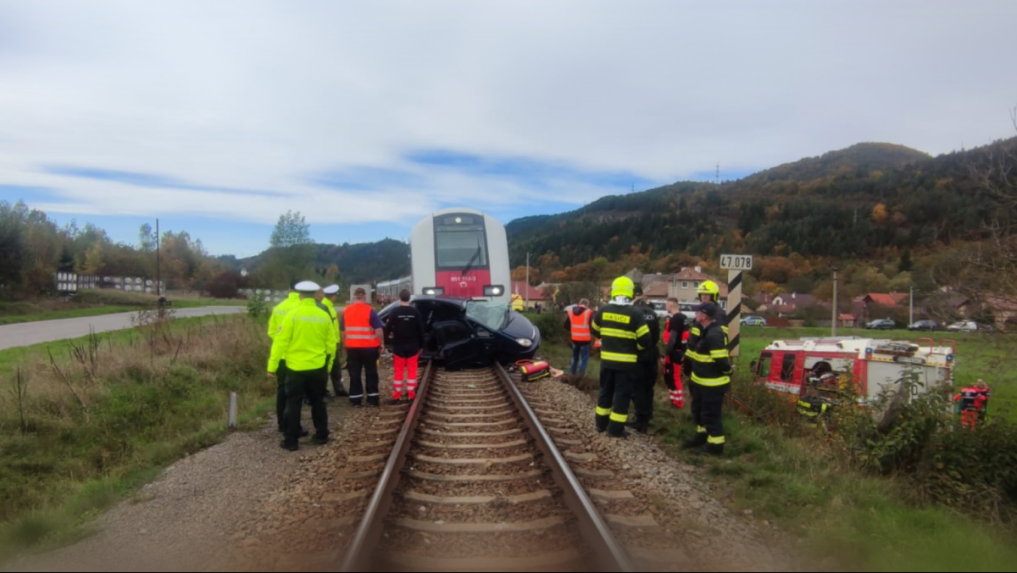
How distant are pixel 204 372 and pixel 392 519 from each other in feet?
29.9

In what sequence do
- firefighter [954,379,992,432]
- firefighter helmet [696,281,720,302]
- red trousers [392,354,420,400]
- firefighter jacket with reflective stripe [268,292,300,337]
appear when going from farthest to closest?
red trousers [392,354,420,400]
firefighter helmet [696,281,720,302]
firefighter jacket with reflective stripe [268,292,300,337]
firefighter [954,379,992,432]

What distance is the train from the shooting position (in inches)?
712

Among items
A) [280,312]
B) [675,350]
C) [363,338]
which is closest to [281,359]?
[280,312]

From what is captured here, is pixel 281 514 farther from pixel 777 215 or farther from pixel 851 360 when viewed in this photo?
pixel 777 215

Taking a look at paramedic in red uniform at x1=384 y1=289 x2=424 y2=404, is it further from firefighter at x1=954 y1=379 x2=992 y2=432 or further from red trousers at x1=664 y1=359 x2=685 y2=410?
firefighter at x1=954 y1=379 x2=992 y2=432

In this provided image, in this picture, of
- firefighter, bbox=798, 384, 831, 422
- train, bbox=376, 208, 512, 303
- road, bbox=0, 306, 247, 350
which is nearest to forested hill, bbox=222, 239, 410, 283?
road, bbox=0, 306, 247, 350

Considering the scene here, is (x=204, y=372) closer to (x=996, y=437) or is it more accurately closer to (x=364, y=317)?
(x=364, y=317)

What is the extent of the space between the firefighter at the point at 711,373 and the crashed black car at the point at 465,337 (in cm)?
652

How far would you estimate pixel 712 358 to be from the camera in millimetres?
6496

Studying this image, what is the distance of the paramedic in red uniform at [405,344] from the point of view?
9.27 metres

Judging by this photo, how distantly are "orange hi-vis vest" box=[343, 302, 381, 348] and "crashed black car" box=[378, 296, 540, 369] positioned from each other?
3803mm

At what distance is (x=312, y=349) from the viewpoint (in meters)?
6.80

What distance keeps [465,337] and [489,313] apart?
967 mm

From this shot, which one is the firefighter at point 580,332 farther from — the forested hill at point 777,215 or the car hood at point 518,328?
the forested hill at point 777,215
